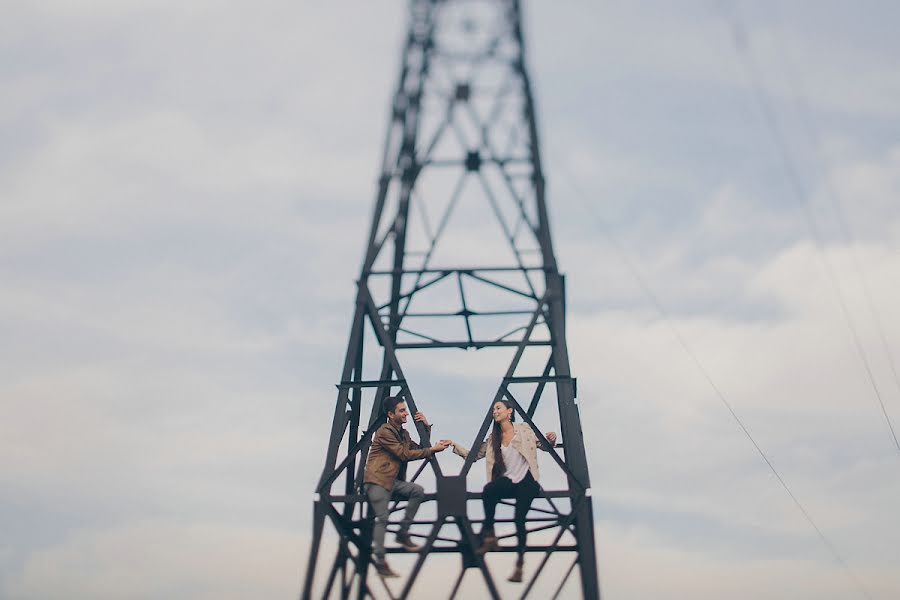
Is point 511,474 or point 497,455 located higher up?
point 497,455

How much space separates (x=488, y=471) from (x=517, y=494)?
15.1 inches

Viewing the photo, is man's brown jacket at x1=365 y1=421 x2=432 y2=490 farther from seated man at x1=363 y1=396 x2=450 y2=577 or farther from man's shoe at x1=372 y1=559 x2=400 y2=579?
man's shoe at x1=372 y1=559 x2=400 y2=579

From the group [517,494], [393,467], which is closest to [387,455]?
[393,467]

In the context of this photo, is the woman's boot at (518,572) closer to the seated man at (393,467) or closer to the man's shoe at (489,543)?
the man's shoe at (489,543)

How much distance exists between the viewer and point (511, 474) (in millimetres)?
9633

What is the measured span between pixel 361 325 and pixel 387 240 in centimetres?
128

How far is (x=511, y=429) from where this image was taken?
386 inches

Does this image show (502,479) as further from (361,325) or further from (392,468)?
(361,325)

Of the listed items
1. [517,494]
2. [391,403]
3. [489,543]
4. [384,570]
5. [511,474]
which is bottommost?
[384,570]

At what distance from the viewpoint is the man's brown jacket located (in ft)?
32.3

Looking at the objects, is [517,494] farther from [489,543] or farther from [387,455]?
[387,455]

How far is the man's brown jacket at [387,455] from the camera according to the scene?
984 cm

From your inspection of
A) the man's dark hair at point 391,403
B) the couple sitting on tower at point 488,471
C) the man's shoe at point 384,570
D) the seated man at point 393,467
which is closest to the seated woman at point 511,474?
the couple sitting on tower at point 488,471

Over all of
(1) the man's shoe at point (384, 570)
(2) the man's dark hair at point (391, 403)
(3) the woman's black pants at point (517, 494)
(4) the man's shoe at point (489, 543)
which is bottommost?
(1) the man's shoe at point (384, 570)
